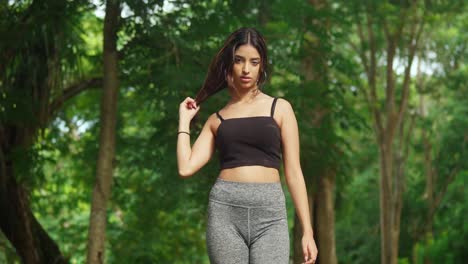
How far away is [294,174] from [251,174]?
224mm

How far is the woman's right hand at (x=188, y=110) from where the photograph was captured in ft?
12.1

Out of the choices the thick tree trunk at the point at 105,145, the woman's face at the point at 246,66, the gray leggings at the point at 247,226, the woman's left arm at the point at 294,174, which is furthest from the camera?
the thick tree trunk at the point at 105,145

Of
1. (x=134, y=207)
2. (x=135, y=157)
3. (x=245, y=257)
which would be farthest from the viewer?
(x=134, y=207)

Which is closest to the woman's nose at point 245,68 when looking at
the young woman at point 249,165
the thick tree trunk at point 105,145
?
the young woman at point 249,165

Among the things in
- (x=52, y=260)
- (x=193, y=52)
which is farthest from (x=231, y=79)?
(x=52, y=260)

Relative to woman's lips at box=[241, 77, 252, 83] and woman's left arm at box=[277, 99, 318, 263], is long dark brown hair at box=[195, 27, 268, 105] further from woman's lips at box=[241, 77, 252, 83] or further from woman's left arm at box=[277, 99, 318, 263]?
woman's left arm at box=[277, 99, 318, 263]

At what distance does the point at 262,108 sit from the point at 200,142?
0.34m

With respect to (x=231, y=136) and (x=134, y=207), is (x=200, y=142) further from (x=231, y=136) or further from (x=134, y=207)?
(x=134, y=207)

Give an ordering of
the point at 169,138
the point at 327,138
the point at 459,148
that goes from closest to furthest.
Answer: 1. the point at 169,138
2. the point at 327,138
3. the point at 459,148

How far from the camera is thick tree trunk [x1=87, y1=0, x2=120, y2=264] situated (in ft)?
25.2

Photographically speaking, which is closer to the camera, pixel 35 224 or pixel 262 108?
pixel 262 108

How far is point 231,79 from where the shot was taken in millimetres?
3670

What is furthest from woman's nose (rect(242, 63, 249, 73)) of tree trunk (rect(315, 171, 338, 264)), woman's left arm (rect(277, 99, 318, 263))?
tree trunk (rect(315, 171, 338, 264))

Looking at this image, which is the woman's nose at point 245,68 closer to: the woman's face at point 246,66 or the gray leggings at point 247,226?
the woman's face at point 246,66
